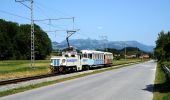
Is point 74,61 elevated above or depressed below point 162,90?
above

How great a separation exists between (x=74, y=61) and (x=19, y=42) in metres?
87.2

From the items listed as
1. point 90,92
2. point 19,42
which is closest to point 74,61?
point 90,92

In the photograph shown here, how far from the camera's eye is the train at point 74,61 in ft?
141

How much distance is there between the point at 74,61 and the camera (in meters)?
46.0

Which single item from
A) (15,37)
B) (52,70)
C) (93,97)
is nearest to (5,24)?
(15,37)

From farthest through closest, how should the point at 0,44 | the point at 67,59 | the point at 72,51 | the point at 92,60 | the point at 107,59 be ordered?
the point at 0,44
the point at 107,59
the point at 92,60
the point at 72,51
the point at 67,59

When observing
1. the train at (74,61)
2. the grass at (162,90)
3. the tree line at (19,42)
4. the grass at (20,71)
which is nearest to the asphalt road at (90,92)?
the grass at (162,90)

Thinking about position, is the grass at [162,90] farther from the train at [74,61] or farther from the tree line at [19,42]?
the tree line at [19,42]

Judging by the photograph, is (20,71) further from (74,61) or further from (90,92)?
(90,92)

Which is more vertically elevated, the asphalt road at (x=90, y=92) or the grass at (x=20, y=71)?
the grass at (x=20, y=71)

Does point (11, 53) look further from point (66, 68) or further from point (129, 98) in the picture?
point (129, 98)

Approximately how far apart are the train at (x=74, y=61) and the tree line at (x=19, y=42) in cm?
6665

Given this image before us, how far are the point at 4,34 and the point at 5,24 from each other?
895 cm

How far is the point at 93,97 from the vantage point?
1712cm
